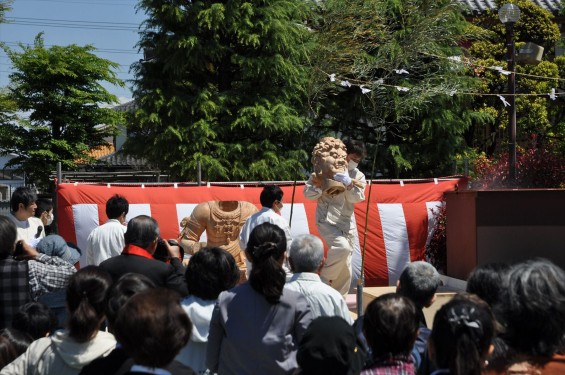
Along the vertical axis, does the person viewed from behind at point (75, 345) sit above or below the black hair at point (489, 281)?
below

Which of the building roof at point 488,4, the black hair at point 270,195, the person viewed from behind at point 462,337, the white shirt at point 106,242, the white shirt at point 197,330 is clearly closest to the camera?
the person viewed from behind at point 462,337

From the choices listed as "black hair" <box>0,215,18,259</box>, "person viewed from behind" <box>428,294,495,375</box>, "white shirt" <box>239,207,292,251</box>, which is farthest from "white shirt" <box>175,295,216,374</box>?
"white shirt" <box>239,207,292,251</box>

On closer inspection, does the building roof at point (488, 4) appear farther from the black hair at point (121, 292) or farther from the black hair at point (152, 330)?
the black hair at point (152, 330)

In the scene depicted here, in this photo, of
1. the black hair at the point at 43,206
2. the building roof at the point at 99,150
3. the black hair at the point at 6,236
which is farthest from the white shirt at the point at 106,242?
the building roof at the point at 99,150

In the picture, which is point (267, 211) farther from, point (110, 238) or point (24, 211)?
point (24, 211)

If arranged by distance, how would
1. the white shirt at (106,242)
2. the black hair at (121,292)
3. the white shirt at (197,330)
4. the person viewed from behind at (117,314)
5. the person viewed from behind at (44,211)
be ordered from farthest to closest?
the person viewed from behind at (44,211)
the white shirt at (106,242)
the white shirt at (197,330)
the black hair at (121,292)
the person viewed from behind at (117,314)

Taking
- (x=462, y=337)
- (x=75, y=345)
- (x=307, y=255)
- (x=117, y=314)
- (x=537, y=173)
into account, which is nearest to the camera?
(x=462, y=337)

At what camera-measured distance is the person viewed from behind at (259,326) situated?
3.59 meters

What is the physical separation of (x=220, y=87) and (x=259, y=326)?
38.0 feet

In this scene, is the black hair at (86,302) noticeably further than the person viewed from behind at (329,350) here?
Yes

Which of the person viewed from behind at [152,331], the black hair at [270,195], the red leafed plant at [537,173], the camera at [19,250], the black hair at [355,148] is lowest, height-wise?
the person viewed from behind at [152,331]

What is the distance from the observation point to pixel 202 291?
4.01 meters

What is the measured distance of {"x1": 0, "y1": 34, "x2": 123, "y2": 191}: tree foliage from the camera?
600 inches

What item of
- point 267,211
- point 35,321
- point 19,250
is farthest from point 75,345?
point 267,211
